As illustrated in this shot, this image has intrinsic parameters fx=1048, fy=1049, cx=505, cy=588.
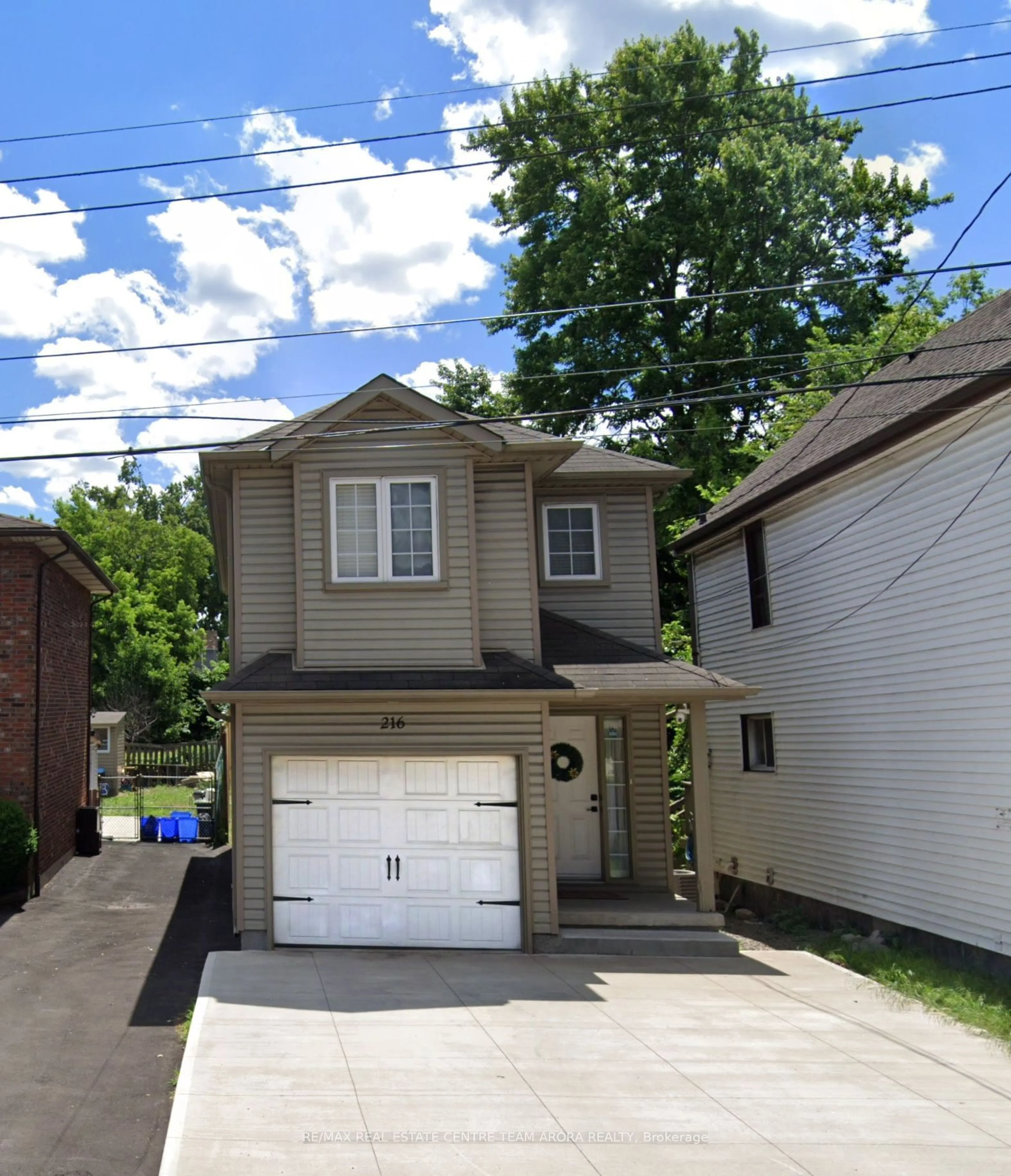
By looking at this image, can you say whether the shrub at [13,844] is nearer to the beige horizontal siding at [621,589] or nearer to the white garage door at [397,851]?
the white garage door at [397,851]

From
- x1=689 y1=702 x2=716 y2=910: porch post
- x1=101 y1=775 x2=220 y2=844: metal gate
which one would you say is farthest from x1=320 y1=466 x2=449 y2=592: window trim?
x1=101 y1=775 x2=220 y2=844: metal gate

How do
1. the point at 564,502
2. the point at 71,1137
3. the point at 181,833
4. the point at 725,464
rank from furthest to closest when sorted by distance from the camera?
→ the point at 725,464 → the point at 181,833 → the point at 564,502 → the point at 71,1137

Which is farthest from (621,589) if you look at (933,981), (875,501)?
(933,981)

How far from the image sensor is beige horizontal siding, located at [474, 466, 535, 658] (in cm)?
1278

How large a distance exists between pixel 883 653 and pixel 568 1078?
7.81 metres

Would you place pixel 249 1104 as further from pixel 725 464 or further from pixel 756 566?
pixel 725 464

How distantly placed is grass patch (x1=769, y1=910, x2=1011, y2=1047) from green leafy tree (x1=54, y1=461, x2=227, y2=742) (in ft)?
97.1

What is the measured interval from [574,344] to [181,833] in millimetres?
15783

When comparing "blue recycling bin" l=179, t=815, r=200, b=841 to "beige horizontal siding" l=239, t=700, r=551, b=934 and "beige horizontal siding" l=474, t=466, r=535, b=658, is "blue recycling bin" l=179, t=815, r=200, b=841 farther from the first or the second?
"beige horizontal siding" l=474, t=466, r=535, b=658

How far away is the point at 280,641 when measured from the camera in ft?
41.6

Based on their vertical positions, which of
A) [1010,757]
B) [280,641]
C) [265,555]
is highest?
[265,555]

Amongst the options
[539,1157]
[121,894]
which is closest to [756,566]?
[121,894]

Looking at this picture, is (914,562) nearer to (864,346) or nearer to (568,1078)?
(568,1078)

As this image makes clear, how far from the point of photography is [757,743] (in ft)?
58.6
